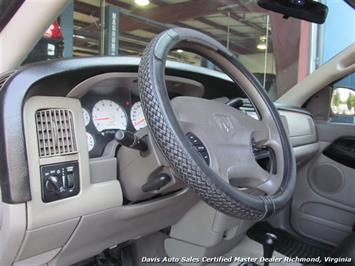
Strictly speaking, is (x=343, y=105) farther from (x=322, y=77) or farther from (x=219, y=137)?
(x=219, y=137)

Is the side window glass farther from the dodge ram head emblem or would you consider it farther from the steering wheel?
the dodge ram head emblem

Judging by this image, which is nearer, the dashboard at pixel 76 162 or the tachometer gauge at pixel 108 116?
the dashboard at pixel 76 162

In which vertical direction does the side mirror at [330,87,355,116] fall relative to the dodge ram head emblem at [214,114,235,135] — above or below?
below

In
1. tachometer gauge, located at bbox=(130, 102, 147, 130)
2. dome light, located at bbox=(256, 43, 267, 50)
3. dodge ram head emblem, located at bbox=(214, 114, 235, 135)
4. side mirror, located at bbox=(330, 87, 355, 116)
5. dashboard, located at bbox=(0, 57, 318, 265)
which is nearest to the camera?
dashboard, located at bbox=(0, 57, 318, 265)

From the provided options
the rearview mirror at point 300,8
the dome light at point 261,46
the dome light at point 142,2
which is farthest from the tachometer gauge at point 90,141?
the dome light at point 142,2

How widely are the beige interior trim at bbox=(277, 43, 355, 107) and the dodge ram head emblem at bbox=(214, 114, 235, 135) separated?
1.10 meters

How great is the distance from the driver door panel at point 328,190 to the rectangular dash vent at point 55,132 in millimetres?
1432

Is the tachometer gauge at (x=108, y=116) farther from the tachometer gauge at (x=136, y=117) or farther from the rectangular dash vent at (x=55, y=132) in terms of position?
the rectangular dash vent at (x=55, y=132)

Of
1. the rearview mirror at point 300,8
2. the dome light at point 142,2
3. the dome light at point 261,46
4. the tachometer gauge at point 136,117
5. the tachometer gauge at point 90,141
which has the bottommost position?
the tachometer gauge at point 90,141

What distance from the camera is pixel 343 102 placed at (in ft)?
6.57

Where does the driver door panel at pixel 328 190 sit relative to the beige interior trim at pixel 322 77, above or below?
below

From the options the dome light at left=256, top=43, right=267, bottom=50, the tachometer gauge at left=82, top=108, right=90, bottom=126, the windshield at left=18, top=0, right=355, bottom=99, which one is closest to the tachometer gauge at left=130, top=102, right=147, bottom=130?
the tachometer gauge at left=82, top=108, right=90, bottom=126

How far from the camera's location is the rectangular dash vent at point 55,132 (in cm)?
83

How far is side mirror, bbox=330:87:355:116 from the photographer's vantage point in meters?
1.99
